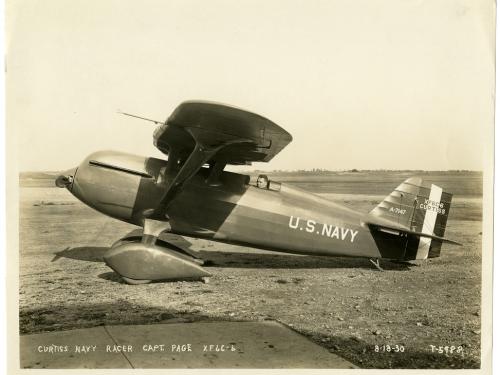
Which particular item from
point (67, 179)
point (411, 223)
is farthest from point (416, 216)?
point (67, 179)

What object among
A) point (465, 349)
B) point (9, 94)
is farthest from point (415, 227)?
point (9, 94)

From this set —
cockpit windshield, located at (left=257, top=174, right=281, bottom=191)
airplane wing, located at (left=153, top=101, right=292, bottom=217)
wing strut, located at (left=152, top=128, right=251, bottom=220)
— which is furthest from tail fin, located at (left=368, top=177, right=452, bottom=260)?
wing strut, located at (left=152, top=128, right=251, bottom=220)

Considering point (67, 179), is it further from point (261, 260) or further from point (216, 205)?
point (261, 260)

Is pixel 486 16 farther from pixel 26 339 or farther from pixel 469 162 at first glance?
pixel 26 339

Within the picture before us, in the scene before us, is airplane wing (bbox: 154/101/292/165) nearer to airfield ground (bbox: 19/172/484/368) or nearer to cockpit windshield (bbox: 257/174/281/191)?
cockpit windshield (bbox: 257/174/281/191)

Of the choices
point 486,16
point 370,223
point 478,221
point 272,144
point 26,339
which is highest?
point 486,16

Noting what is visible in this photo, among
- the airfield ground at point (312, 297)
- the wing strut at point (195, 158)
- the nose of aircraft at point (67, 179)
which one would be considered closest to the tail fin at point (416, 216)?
the airfield ground at point (312, 297)
